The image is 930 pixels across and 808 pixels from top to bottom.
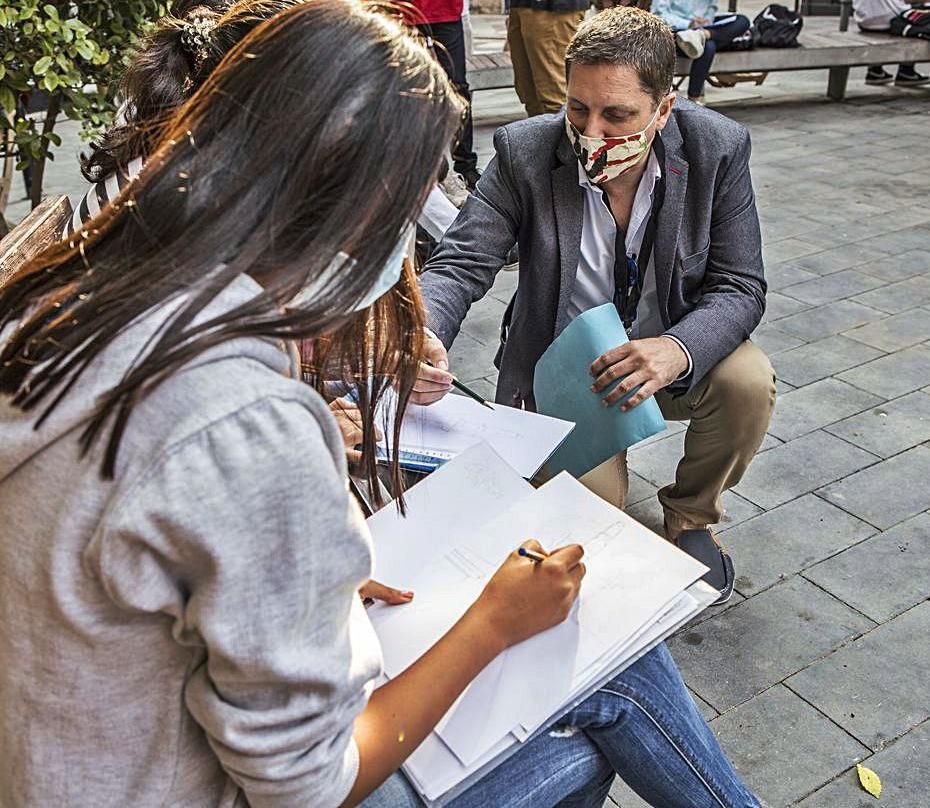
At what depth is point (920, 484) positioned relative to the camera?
131 inches

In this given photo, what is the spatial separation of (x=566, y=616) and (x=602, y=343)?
40.6 inches

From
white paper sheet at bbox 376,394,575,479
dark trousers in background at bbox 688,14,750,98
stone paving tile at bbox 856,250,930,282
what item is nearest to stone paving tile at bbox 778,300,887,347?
stone paving tile at bbox 856,250,930,282

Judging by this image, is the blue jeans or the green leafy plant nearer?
the blue jeans

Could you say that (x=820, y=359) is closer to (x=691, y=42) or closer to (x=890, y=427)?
(x=890, y=427)

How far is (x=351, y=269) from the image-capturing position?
1.16 m

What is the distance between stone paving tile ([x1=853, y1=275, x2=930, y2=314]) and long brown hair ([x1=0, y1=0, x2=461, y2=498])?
3.92 m

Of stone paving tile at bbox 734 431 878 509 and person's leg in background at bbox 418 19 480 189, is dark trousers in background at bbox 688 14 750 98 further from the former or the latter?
stone paving tile at bbox 734 431 878 509

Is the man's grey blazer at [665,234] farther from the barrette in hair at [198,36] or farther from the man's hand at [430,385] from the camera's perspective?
the barrette in hair at [198,36]

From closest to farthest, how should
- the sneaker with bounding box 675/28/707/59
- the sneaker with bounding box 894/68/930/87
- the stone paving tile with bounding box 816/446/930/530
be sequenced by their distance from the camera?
the stone paving tile with bounding box 816/446/930/530 < the sneaker with bounding box 675/28/707/59 < the sneaker with bounding box 894/68/930/87

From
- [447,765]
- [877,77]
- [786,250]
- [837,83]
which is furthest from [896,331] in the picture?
[877,77]

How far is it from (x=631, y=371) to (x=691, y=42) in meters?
6.07

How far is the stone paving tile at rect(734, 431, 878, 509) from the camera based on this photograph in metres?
3.33

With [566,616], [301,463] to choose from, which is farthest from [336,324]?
[566,616]

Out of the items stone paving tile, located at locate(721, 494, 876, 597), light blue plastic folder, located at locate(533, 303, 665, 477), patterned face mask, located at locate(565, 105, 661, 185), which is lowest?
stone paving tile, located at locate(721, 494, 876, 597)
